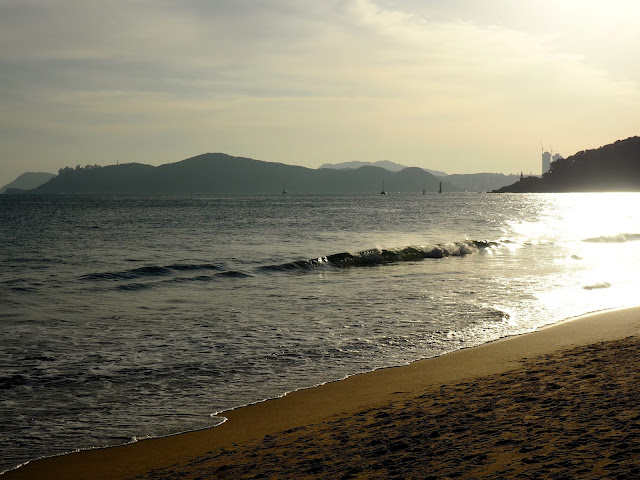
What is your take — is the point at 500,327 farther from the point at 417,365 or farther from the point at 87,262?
the point at 87,262

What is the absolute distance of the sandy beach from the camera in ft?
18.1

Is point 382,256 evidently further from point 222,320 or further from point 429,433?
point 429,433

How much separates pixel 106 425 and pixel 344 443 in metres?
3.70

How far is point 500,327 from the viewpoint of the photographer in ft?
48.4

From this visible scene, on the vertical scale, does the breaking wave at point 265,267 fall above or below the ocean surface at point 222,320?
above

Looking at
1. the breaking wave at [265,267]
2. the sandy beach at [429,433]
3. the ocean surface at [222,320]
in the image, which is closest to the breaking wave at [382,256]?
the breaking wave at [265,267]

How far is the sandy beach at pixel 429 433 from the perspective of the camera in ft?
18.1

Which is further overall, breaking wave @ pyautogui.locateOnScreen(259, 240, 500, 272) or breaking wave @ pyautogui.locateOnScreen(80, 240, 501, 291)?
breaking wave @ pyautogui.locateOnScreen(259, 240, 500, 272)

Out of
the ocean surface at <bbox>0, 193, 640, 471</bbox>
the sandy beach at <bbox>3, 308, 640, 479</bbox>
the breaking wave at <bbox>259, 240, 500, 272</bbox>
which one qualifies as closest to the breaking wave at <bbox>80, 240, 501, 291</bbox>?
the breaking wave at <bbox>259, 240, 500, 272</bbox>

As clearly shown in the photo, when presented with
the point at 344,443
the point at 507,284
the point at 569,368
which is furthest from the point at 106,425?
the point at 507,284

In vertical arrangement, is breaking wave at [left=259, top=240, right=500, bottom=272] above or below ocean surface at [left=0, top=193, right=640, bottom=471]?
above

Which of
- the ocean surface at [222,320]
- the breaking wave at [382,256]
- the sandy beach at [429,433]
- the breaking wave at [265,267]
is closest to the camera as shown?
the sandy beach at [429,433]

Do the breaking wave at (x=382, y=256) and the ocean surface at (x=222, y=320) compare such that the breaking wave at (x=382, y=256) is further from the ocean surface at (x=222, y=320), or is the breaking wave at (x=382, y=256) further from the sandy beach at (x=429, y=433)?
the sandy beach at (x=429, y=433)

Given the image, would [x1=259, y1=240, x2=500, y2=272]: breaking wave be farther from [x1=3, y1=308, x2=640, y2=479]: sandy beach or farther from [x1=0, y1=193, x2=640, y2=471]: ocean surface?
[x1=3, y1=308, x2=640, y2=479]: sandy beach
